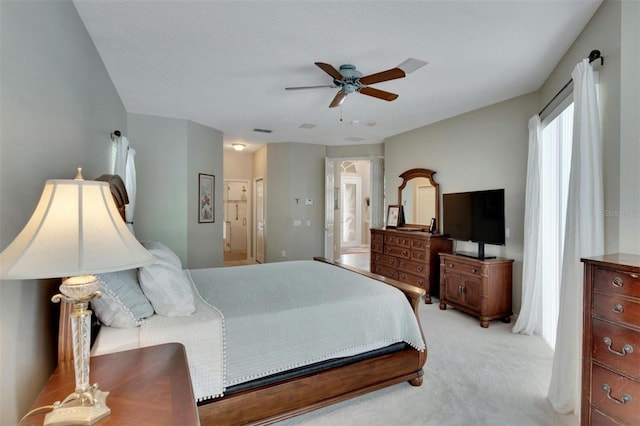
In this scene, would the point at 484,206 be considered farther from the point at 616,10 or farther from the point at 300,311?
the point at 300,311

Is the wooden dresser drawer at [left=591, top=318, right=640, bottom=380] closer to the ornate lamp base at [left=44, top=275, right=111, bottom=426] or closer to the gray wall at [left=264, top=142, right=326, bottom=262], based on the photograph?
the ornate lamp base at [left=44, top=275, right=111, bottom=426]

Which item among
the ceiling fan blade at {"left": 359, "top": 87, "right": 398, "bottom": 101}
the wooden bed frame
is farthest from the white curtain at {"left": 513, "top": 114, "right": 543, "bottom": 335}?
the wooden bed frame

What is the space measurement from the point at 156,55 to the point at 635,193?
3667 millimetres

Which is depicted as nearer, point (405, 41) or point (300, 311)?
point (300, 311)

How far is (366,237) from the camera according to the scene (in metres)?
10.9

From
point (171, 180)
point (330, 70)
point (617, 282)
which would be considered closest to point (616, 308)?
point (617, 282)

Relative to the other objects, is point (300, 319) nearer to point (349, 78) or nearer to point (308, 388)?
point (308, 388)

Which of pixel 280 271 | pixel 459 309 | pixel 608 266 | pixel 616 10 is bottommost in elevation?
pixel 459 309

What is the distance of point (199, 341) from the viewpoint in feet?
5.64

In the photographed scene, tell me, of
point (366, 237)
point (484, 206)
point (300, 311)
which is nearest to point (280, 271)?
point (300, 311)

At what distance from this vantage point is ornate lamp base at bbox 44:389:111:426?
3.13 feet

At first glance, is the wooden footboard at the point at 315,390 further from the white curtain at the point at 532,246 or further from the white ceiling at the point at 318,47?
the white ceiling at the point at 318,47

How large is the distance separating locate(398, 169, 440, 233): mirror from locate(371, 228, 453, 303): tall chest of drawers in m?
0.38

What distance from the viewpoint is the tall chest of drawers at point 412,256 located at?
4.51m
